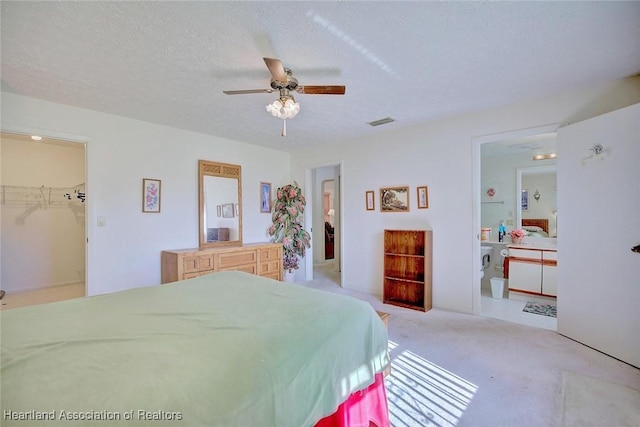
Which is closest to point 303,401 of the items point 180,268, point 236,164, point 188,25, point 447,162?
point 188,25

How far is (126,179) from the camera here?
336 cm

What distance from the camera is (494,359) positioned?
226 cm

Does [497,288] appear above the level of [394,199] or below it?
below

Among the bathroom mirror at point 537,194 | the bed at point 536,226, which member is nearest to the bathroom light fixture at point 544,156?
the bathroom mirror at point 537,194

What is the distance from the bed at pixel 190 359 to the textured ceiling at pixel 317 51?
172 centimetres

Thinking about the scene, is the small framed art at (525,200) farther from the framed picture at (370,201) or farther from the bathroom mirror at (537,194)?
the framed picture at (370,201)

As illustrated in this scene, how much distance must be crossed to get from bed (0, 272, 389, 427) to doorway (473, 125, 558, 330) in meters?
2.48

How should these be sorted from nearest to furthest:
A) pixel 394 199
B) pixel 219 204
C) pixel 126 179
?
pixel 126 179 → pixel 394 199 → pixel 219 204

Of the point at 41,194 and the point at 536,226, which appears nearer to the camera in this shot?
the point at 41,194

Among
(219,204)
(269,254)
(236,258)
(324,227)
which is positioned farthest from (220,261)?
(324,227)

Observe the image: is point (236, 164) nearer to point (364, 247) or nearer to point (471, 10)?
point (364, 247)

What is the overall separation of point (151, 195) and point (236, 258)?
4.58ft

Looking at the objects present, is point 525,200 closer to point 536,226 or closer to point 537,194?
point 537,194

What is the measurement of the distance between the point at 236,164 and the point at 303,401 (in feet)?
13.0
